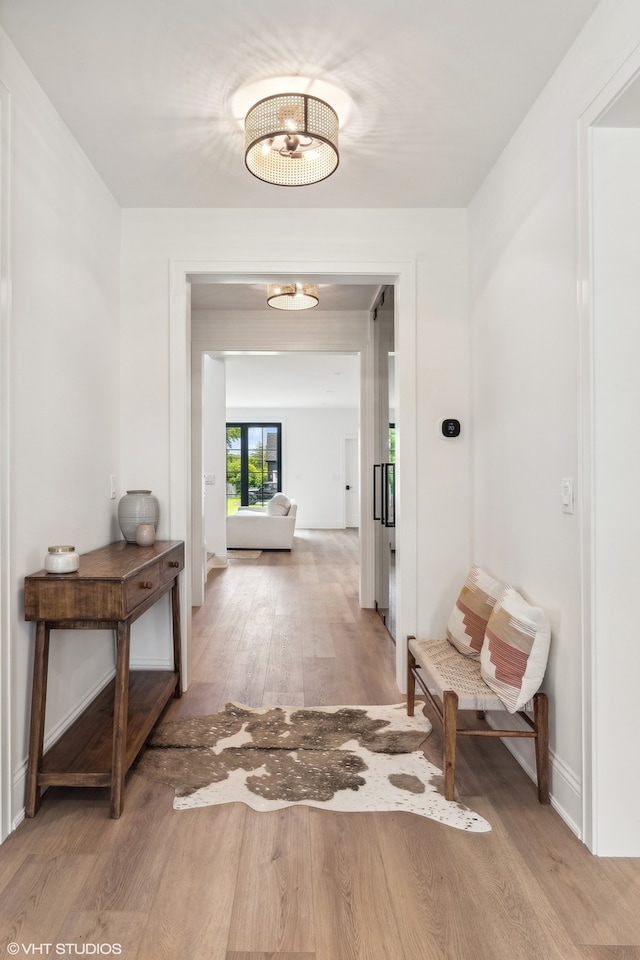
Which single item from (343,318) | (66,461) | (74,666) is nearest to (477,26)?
(66,461)

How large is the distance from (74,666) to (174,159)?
235 cm

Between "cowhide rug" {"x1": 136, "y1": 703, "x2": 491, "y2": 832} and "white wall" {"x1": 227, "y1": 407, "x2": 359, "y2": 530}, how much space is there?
32.9ft

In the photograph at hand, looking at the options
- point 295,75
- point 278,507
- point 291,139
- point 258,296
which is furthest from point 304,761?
point 278,507

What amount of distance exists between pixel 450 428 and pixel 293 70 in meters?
1.81

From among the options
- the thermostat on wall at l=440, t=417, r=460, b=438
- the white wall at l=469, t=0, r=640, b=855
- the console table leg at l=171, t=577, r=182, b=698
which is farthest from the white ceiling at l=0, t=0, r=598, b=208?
the console table leg at l=171, t=577, r=182, b=698

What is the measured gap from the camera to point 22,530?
211 centimetres

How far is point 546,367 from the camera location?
2238 millimetres

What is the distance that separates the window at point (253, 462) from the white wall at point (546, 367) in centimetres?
1010

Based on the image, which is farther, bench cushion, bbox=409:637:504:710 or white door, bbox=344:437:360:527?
white door, bbox=344:437:360:527

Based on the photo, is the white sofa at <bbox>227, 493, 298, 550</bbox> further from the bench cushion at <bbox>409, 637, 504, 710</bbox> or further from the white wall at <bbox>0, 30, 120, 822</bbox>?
the bench cushion at <bbox>409, 637, 504, 710</bbox>

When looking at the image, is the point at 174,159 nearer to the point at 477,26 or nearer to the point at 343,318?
the point at 477,26

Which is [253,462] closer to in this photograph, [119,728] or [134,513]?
[134,513]

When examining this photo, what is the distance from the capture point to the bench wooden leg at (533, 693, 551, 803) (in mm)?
2160

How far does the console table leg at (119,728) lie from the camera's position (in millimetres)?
2068
